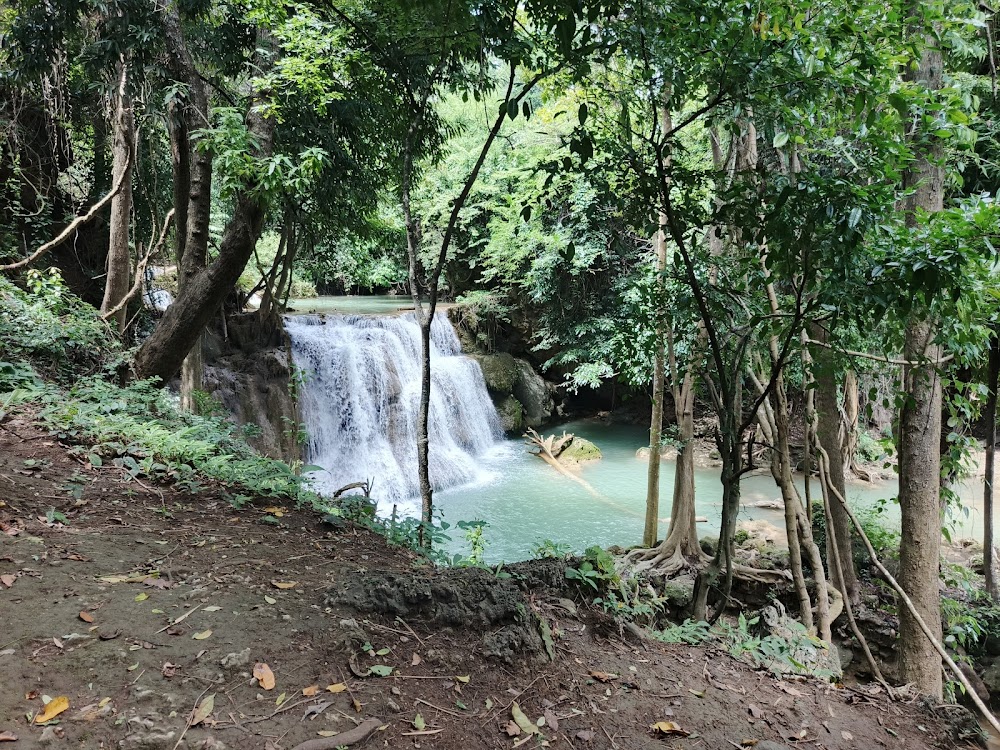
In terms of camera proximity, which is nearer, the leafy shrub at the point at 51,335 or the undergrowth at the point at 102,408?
the undergrowth at the point at 102,408

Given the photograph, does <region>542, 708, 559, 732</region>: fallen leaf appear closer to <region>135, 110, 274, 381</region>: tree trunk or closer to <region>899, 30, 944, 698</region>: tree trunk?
<region>899, 30, 944, 698</region>: tree trunk

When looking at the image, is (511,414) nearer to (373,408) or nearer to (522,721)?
(373,408)

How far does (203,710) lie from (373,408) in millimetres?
10159

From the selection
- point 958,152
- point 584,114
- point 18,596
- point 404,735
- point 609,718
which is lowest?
point 609,718

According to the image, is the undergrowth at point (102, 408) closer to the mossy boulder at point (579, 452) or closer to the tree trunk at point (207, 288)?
the tree trunk at point (207, 288)

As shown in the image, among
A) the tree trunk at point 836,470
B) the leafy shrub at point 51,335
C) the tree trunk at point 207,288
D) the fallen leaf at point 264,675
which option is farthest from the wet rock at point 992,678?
the leafy shrub at point 51,335

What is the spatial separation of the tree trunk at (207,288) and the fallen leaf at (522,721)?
4.59 m

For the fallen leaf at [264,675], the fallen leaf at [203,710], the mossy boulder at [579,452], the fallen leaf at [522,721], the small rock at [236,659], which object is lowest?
the mossy boulder at [579,452]

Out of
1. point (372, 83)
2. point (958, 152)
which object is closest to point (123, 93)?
point (372, 83)

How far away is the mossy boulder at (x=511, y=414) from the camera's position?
608 inches

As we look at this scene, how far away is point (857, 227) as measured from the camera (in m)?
2.24

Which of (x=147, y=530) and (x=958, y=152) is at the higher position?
(x=958, y=152)

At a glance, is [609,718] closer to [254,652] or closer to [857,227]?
[254,652]

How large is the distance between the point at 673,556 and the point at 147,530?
19.2 ft
